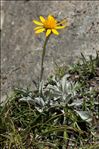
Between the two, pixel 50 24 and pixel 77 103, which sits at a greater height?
pixel 50 24

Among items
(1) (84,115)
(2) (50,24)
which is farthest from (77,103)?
(2) (50,24)

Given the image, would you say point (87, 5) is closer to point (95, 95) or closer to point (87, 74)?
point (87, 74)

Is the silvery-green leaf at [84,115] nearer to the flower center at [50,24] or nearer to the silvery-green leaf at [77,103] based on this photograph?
the silvery-green leaf at [77,103]

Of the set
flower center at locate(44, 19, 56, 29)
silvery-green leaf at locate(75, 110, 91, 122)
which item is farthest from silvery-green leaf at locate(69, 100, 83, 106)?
flower center at locate(44, 19, 56, 29)

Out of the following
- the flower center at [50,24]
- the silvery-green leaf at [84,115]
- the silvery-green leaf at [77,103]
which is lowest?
the silvery-green leaf at [84,115]

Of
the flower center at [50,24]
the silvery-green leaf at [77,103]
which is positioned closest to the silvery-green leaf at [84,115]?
the silvery-green leaf at [77,103]

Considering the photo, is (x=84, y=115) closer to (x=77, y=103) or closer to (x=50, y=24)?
A: (x=77, y=103)

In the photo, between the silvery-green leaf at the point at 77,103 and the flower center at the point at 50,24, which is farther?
the silvery-green leaf at the point at 77,103

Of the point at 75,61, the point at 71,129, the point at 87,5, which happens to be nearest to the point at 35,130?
the point at 71,129

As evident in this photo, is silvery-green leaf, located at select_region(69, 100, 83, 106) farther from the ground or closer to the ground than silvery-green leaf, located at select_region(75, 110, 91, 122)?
farther from the ground

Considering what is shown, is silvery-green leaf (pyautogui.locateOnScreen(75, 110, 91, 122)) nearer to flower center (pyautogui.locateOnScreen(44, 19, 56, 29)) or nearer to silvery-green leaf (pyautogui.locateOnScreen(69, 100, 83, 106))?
silvery-green leaf (pyautogui.locateOnScreen(69, 100, 83, 106))

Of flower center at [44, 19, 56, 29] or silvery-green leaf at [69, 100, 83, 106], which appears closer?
flower center at [44, 19, 56, 29]
